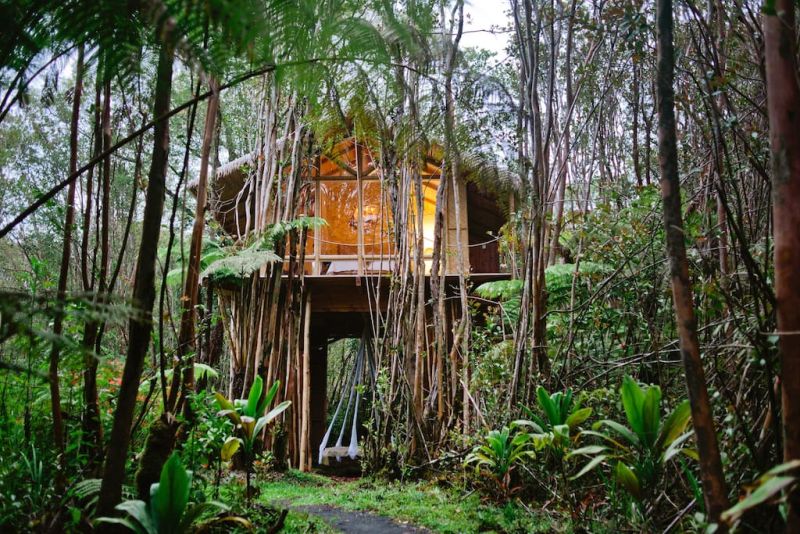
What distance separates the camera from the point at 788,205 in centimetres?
117

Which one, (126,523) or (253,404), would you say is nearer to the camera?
(126,523)

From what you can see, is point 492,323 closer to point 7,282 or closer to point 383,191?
point 383,191

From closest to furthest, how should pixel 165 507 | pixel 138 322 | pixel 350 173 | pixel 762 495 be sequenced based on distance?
pixel 762 495 < pixel 138 322 < pixel 165 507 < pixel 350 173

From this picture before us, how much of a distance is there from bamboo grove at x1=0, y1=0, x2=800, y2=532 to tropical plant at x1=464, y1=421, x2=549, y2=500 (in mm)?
26

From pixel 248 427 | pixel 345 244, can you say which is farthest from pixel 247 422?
pixel 345 244

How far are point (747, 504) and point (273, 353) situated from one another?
4949 millimetres

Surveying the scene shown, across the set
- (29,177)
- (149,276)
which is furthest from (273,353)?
(29,177)

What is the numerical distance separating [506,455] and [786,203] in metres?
2.32

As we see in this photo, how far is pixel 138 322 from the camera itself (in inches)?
62.7

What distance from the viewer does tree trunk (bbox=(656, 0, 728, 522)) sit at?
131cm

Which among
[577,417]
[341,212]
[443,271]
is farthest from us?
[341,212]

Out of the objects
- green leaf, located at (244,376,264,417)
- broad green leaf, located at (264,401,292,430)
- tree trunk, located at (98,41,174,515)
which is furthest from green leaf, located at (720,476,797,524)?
green leaf, located at (244,376,264,417)

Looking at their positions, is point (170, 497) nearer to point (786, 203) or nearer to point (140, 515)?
point (140, 515)

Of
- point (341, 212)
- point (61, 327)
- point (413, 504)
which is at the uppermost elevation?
point (341, 212)
